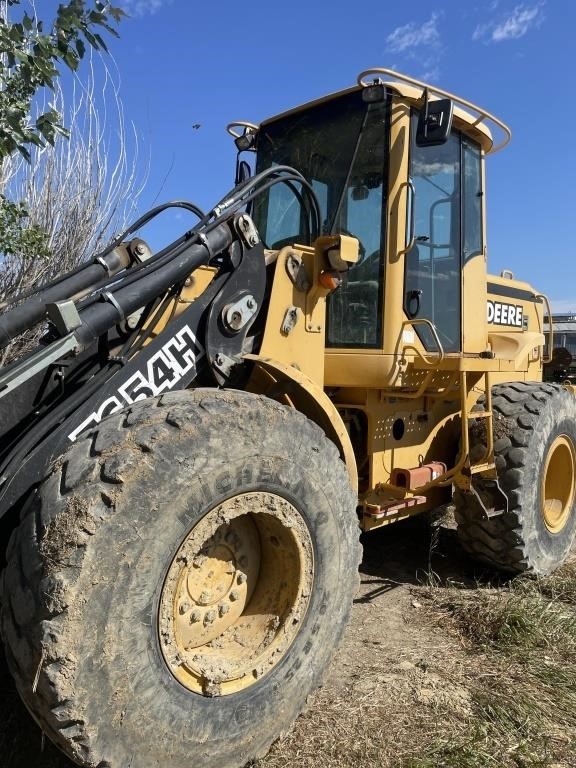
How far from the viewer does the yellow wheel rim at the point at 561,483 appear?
4.69 meters

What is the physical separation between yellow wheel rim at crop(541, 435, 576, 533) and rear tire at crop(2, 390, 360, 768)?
8.59ft

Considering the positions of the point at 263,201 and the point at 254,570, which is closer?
the point at 254,570

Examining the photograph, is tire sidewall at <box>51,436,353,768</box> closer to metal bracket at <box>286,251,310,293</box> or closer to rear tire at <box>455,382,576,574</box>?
metal bracket at <box>286,251,310,293</box>

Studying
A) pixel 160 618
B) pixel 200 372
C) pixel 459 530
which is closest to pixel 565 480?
pixel 459 530

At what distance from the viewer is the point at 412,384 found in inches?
149

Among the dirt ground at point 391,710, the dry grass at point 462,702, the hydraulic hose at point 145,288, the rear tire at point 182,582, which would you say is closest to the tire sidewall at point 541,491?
the dry grass at point 462,702

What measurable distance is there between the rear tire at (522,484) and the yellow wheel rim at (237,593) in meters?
2.01

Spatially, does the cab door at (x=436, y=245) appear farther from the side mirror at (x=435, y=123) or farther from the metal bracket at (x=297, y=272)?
the metal bracket at (x=297, y=272)

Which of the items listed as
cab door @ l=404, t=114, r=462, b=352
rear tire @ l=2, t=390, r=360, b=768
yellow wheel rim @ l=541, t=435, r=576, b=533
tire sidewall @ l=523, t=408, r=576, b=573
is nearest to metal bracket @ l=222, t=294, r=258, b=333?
rear tire @ l=2, t=390, r=360, b=768

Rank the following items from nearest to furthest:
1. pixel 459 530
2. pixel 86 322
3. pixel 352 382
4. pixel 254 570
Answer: pixel 86 322
pixel 254 570
pixel 352 382
pixel 459 530

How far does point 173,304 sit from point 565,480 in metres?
3.45

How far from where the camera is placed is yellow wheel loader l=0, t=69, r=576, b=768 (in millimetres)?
1868

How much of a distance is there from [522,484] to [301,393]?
6.37ft

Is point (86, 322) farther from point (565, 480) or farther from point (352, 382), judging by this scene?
point (565, 480)
